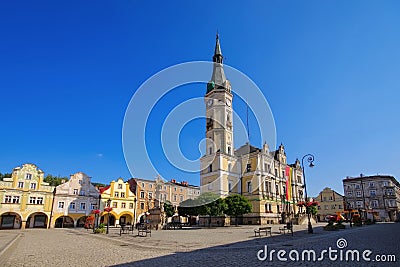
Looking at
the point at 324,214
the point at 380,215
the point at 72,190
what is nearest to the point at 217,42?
the point at 72,190

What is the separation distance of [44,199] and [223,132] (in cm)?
3667

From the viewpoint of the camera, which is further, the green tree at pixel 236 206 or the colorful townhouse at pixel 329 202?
the colorful townhouse at pixel 329 202

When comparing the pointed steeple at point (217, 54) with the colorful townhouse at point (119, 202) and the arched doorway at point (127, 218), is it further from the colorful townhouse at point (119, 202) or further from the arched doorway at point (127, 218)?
the arched doorway at point (127, 218)

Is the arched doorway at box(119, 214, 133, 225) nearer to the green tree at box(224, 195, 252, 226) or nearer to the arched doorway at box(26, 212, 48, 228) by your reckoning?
the arched doorway at box(26, 212, 48, 228)

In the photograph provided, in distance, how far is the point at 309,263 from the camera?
32.1 ft

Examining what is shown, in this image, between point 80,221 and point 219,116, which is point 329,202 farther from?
point 80,221

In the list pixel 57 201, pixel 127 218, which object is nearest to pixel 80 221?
pixel 57 201

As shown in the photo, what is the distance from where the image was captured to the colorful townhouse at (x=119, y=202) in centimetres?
5119

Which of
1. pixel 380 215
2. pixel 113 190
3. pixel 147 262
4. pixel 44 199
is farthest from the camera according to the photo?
pixel 380 215

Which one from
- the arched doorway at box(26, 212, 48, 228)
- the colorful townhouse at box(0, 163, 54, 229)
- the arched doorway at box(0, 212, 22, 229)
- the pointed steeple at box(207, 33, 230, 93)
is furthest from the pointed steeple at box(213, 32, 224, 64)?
the arched doorway at box(0, 212, 22, 229)

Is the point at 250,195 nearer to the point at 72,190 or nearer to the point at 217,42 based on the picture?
the point at 72,190

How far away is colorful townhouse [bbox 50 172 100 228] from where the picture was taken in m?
47.0

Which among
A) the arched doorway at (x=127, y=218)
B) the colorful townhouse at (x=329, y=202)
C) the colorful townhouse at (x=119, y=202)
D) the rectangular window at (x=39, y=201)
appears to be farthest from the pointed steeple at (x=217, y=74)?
the colorful townhouse at (x=329, y=202)

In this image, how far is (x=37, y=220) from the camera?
48094 mm
